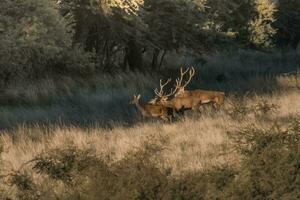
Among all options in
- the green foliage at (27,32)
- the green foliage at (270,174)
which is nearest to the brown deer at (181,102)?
the green foliage at (270,174)

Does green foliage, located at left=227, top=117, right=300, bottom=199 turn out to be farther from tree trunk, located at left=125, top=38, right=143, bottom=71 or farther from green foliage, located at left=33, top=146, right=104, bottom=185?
tree trunk, located at left=125, top=38, right=143, bottom=71

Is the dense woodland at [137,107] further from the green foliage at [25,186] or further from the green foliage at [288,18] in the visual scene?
the green foliage at [288,18]

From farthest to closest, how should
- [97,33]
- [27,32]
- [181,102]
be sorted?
1. [97,33]
2. [27,32]
3. [181,102]

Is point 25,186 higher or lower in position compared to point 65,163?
lower

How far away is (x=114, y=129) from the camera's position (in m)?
12.4

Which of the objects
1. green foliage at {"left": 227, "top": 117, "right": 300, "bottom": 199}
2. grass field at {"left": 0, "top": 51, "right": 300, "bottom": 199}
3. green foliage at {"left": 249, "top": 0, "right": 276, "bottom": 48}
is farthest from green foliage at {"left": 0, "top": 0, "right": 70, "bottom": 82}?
green foliage at {"left": 249, "top": 0, "right": 276, "bottom": 48}

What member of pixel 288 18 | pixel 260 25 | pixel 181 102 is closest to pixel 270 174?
pixel 181 102

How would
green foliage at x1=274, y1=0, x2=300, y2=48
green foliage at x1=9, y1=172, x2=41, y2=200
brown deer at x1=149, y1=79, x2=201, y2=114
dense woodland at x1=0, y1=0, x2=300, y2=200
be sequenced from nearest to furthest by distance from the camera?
dense woodland at x1=0, y1=0, x2=300, y2=200 < green foliage at x1=9, y1=172, x2=41, y2=200 < brown deer at x1=149, y1=79, x2=201, y2=114 < green foliage at x1=274, y1=0, x2=300, y2=48

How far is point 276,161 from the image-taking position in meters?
7.69

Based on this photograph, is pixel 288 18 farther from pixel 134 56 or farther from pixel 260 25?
pixel 134 56

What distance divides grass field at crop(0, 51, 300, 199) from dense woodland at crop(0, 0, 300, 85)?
101 centimetres

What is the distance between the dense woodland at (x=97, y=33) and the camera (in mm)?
18281

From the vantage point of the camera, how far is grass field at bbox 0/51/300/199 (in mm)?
8156

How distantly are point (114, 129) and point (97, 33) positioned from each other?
12.3 m
